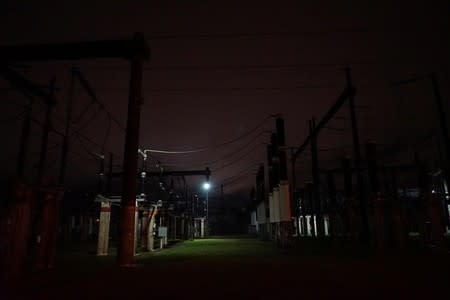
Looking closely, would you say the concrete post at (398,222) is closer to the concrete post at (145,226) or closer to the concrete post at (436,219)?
the concrete post at (436,219)

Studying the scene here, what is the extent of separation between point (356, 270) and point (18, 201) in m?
6.62

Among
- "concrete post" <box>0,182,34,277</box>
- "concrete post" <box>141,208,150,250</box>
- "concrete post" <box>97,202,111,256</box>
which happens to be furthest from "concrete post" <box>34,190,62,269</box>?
"concrete post" <box>141,208,150,250</box>

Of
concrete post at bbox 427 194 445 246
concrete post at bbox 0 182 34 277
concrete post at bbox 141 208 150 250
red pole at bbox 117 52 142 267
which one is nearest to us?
concrete post at bbox 0 182 34 277

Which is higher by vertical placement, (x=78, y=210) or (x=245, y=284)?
(x=78, y=210)

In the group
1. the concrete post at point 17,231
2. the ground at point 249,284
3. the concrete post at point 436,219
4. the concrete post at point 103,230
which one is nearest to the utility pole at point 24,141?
the concrete post at point 103,230

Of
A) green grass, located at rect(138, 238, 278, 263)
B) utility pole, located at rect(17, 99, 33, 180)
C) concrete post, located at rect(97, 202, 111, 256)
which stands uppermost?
utility pole, located at rect(17, 99, 33, 180)

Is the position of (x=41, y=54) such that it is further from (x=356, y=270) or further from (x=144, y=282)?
(x=356, y=270)

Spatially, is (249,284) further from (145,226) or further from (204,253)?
(145,226)

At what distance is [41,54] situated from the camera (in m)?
8.59

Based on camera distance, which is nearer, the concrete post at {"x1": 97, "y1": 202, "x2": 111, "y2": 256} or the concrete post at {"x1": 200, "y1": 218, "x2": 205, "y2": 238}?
the concrete post at {"x1": 97, "y1": 202, "x2": 111, "y2": 256}

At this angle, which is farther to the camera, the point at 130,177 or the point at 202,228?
the point at 202,228

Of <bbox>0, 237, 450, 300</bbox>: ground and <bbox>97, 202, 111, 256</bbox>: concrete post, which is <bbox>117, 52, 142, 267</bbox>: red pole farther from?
<bbox>97, 202, 111, 256</bbox>: concrete post

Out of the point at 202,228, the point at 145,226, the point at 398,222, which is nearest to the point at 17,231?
the point at 145,226

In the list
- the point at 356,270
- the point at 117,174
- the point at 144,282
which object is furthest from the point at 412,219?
the point at 144,282
